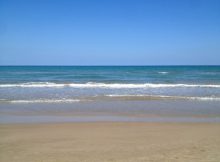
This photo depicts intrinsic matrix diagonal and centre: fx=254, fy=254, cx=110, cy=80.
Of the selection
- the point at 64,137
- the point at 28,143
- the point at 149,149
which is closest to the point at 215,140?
the point at 149,149

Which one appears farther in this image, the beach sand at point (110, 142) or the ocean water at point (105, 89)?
the ocean water at point (105, 89)

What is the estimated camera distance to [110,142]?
21.2 ft

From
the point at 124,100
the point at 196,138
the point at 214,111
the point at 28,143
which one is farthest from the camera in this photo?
the point at 124,100

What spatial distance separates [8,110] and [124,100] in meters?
6.30

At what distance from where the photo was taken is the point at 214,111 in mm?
11352

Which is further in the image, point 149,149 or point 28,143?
point 28,143

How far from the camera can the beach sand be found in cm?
527

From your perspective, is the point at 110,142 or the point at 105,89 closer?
the point at 110,142

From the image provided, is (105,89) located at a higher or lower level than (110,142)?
higher

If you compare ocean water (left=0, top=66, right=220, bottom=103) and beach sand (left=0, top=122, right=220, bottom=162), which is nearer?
beach sand (left=0, top=122, right=220, bottom=162)

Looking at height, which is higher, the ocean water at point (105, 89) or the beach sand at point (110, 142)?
the ocean water at point (105, 89)

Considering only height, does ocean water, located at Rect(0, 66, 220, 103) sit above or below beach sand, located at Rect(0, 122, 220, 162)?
above

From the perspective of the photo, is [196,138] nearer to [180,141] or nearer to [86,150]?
[180,141]

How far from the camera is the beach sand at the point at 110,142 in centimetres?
527
